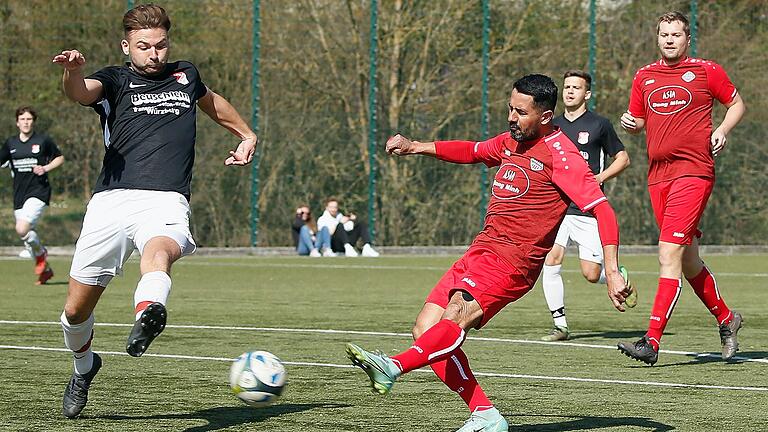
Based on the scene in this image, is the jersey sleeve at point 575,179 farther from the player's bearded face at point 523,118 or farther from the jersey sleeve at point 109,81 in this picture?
the jersey sleeve at point 109,81

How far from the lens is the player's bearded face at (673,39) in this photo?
983 cm

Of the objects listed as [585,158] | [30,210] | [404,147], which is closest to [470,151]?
[404,147]

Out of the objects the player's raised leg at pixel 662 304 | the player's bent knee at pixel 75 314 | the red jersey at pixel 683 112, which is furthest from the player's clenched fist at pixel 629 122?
the player's bent knee at pixel 75 314

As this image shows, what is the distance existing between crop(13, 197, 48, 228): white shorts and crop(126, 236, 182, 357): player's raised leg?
11.7m

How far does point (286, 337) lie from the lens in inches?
444

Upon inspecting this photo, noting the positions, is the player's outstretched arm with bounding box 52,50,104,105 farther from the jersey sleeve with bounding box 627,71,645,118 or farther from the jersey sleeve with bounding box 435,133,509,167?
the jersey sleeve with bounding box 627,71,645,118

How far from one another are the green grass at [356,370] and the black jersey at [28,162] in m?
1.62

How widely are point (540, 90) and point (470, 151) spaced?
2.08ft

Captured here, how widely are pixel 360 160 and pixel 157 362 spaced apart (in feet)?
57.4

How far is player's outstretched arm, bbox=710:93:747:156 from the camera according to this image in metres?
9.64

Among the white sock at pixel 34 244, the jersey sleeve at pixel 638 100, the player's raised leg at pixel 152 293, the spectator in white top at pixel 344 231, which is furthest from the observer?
the spectator in white top at pixel 344 231

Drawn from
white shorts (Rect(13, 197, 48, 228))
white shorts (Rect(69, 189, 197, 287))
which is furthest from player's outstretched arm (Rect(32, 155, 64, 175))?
white shorts (Rect(69, 189, 197, 287))

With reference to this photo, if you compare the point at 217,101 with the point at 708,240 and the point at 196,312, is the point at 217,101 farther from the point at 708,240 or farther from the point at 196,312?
the point at 708,240

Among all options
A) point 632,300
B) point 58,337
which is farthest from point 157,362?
point 632,300
